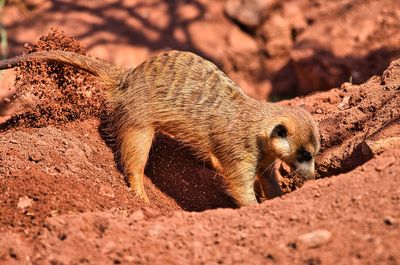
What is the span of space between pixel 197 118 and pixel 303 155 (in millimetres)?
893

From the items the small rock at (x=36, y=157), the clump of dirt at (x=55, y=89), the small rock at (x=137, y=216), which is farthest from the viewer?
the clump of dirt at (x=55, y=89)

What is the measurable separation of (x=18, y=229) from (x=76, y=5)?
5811mm

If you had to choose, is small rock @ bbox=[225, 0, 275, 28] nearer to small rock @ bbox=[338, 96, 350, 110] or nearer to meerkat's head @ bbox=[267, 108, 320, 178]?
small rock @ bbox=[338, 96, 350, 110]

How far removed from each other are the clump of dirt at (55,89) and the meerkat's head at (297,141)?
5.03ft

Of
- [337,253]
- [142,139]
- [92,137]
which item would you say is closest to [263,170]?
[142,139]

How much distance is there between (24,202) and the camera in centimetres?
367

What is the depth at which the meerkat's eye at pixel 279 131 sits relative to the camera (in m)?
4.57

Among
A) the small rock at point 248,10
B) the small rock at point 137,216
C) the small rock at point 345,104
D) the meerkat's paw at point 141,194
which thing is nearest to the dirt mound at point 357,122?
the small rock at point 345,104

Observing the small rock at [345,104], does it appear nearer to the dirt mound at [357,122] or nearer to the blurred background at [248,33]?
the dirt mound at [357,122]

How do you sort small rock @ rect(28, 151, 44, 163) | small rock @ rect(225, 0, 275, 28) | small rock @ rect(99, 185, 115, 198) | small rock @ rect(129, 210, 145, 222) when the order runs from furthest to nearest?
small rock @ rect(225, 0, 275, 28), small rock @ rect(28, 151, 44, 163), small rock @ rect(99, 185, 115, 198), small rock @ rect(129, 210, 145, 222)

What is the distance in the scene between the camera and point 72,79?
509 cm

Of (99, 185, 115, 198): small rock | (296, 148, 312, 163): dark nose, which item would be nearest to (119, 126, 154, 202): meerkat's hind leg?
(99, 185, 115, 198): small rock

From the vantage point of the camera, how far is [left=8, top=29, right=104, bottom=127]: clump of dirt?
4855 millimetres

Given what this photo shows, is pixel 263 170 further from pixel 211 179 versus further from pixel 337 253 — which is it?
pixel 337 253
